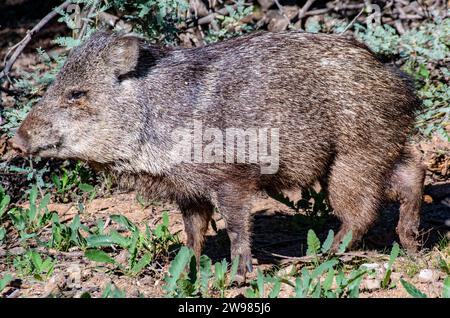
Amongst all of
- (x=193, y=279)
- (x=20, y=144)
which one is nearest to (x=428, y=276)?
(x=193, y=279)

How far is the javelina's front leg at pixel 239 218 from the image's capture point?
4.54 m

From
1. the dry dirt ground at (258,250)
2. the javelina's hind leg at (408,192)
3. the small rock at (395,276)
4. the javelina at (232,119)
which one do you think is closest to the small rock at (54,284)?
the dry dirt ground at (258,250)

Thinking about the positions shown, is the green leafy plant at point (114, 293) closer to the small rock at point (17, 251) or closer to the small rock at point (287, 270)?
the small rock at point (287, 270)

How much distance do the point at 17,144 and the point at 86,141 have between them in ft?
1.30

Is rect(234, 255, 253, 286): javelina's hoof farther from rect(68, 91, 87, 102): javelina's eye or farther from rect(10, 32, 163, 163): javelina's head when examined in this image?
rect(68, 91, 87, 102): javelina's eye

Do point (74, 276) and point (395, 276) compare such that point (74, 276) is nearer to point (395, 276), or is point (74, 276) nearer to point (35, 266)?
point (35, 266)

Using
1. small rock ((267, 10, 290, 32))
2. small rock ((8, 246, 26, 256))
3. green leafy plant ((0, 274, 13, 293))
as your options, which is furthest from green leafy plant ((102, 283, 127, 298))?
small rock ((267, 10, 290, 32))

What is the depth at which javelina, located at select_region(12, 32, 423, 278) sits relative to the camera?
4.53m

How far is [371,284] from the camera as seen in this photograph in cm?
425

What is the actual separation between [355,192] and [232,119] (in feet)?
3.13

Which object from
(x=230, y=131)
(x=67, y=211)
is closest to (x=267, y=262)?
(x=230, y=131)

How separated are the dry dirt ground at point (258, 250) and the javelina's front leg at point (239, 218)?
11cm
